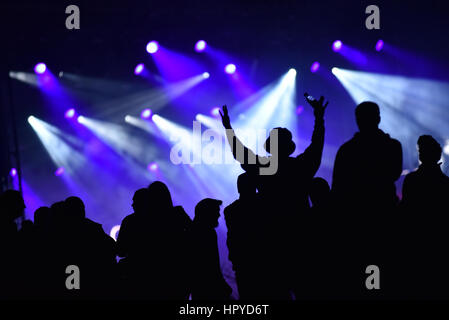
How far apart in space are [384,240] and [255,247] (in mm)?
770

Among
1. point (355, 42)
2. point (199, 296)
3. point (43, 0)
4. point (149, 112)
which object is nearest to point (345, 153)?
point (199, 296)

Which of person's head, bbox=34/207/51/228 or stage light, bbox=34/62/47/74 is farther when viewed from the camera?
stage light, bbox=34/62/47/74

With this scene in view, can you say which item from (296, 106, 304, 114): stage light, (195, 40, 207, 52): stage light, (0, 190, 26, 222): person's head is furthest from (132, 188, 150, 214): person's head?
(296, 106, 304, 114): stage light

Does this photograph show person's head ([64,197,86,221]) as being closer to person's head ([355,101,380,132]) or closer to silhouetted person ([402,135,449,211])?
person's head ([355,101,380,132])

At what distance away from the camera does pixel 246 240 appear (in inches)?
97.5

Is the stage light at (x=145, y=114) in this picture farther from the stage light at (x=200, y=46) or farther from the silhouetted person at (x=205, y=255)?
the silhouetted person at (x=205, y=255)

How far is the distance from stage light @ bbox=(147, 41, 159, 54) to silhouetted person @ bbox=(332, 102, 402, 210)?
26.2ft

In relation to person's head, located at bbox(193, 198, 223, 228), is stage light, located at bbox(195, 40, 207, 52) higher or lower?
higher

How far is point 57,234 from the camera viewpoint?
262 cm

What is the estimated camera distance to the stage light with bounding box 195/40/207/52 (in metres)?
9.62

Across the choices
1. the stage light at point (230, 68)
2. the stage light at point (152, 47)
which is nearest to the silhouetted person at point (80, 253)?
the stage light at point (152, 47)

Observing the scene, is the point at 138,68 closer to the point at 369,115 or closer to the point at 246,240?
the point at 246,240

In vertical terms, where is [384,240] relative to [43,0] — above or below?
below

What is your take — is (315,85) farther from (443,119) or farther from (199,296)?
(199,296)
